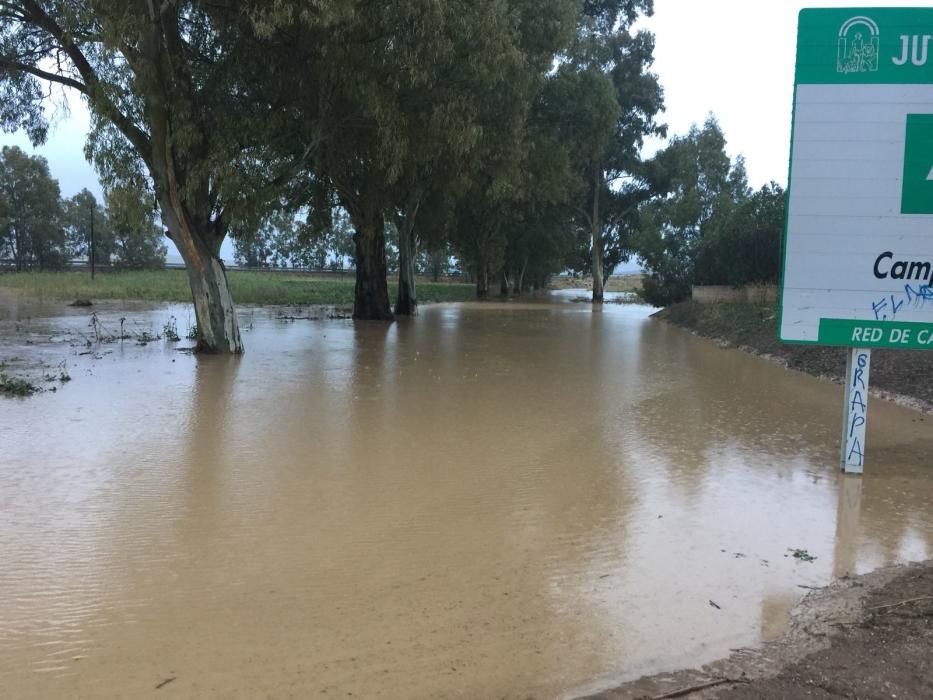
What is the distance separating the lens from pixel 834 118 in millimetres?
7172

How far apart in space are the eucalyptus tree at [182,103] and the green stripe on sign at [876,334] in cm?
939

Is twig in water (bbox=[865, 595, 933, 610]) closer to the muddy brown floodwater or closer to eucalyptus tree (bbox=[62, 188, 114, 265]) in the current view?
the muddy brown floodwater

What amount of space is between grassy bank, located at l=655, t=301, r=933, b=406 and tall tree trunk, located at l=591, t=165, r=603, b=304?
60.0ft

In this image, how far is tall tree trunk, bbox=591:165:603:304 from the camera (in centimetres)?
4656

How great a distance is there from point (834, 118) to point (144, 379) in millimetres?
11056

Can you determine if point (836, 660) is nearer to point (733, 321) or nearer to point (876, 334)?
point (876, 334)

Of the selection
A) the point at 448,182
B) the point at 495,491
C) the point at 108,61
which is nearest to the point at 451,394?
the point at 495,491

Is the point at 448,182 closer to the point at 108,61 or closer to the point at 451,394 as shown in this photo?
the point at 108,61

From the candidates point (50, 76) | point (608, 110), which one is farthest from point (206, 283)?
point (608, 110)

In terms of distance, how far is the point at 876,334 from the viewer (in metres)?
7.27

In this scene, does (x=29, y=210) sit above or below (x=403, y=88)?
above

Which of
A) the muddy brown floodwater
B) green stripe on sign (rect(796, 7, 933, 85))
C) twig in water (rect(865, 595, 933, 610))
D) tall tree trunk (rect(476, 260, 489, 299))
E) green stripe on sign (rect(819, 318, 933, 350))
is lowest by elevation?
the muddy brown floodwater

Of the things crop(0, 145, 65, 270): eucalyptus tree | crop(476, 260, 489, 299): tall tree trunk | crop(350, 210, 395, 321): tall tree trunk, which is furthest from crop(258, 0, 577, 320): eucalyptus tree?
crop(0, 145, 65, 270): eucalyptus tree

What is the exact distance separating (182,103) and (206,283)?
374 cm
